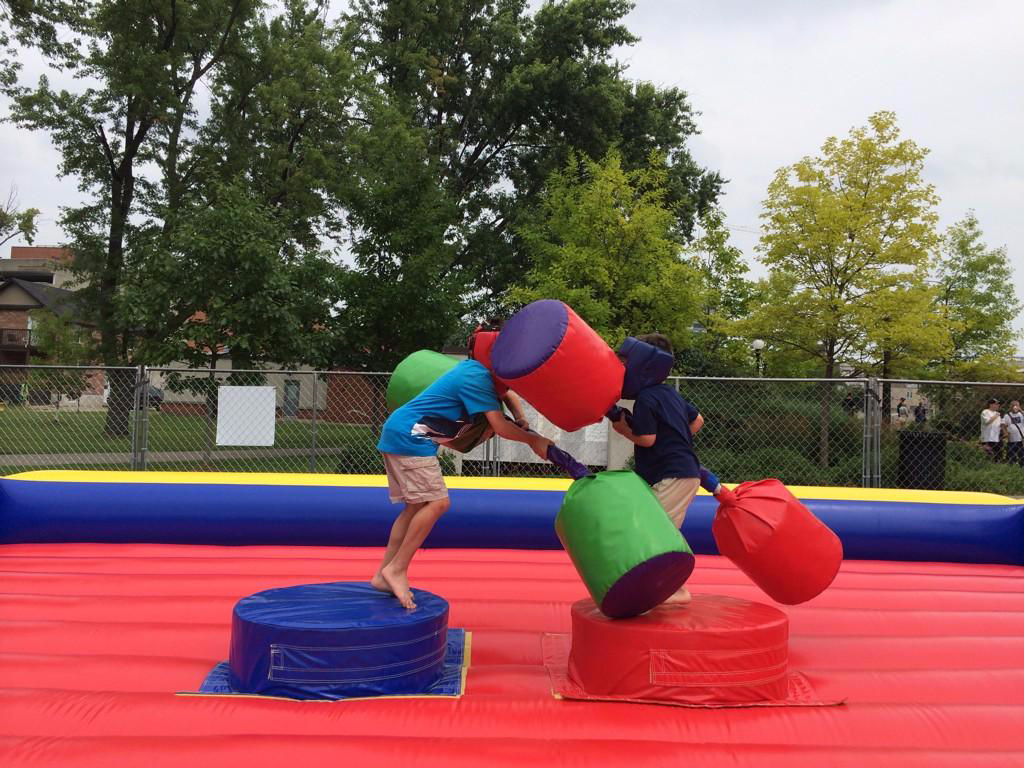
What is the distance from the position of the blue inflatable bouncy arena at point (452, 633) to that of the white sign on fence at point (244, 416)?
3108 mm

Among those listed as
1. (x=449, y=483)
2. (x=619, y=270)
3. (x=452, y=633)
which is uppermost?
(x=619, y=270)

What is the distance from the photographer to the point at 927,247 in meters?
13.2

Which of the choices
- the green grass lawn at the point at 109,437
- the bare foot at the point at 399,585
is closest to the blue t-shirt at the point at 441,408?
the bare foot at the point at 399,585

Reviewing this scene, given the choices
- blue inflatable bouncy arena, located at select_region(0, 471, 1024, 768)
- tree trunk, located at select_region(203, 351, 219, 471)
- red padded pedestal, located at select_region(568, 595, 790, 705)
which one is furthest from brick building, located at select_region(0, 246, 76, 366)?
red padded pedestal, located at select_region(568, 595, 790, 705)

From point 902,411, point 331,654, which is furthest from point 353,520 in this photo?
point 902,411

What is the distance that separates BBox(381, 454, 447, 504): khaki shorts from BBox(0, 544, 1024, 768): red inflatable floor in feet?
2.05

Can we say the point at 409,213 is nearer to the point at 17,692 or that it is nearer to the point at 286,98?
the point at 286,98

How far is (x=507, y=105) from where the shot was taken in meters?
19.4

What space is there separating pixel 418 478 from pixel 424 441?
0.49 feet

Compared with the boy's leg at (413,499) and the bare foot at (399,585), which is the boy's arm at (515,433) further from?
the bare foot at (399,585)

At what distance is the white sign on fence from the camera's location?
27.7 ft

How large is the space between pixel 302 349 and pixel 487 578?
7845 mm

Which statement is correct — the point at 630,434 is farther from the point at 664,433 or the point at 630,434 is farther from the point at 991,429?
the point at 991,429

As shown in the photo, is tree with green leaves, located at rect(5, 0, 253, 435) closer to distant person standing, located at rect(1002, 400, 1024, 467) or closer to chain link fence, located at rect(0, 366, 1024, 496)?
chain link fence, located at rect(0, 366, 1024, 496)
